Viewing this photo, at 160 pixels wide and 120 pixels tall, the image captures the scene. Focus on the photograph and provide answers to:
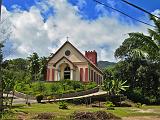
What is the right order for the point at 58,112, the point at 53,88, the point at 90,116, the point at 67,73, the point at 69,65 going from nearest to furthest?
the point at 90,116, the point at 58,112, the point at 53,88, the point at 69,65, the point at 67,73

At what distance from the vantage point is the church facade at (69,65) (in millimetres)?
65562

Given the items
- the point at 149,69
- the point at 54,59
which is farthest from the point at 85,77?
the point at 149,69

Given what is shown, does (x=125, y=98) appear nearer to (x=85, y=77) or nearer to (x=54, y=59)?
(x=85, y=77)

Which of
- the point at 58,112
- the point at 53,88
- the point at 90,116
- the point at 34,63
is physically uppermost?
the point at 34,63

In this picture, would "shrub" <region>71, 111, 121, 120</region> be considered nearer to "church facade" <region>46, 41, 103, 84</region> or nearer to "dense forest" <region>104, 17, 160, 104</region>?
"dense forest" <region>104, 17, 160, 104</region>

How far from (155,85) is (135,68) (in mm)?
4567

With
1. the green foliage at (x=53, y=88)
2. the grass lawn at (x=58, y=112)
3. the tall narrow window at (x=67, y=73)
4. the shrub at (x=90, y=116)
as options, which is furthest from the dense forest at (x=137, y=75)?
the shrub at (x=90, y=116)

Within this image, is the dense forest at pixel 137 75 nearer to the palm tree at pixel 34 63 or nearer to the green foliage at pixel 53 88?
the green foliage at pixel 53 88

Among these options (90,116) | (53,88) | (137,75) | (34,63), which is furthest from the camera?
(34,63)

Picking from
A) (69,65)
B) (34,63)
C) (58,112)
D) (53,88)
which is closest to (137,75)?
(69,65)

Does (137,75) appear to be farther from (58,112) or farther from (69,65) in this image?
(58,112)

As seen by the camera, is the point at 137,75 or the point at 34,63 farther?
the point at 34,63

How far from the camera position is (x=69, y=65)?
65500mm

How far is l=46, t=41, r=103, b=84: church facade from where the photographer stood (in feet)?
215
